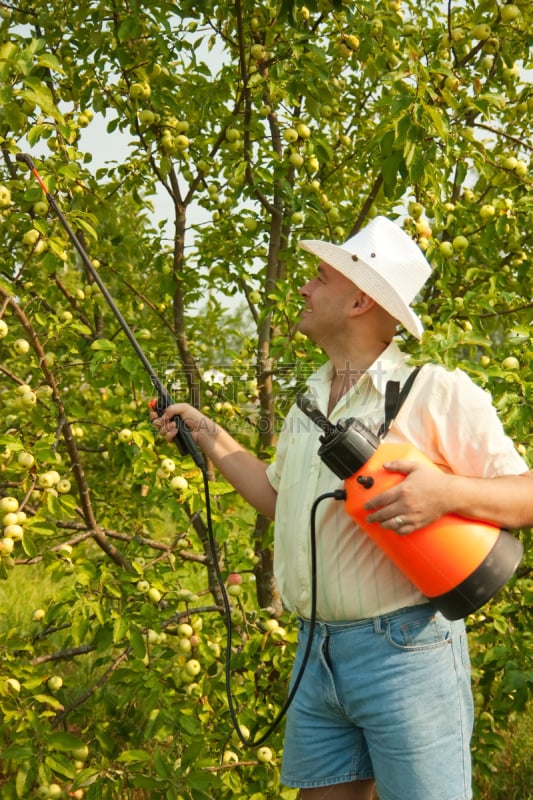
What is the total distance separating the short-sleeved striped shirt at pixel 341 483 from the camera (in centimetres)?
160

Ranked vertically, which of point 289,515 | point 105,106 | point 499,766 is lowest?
point 499,766

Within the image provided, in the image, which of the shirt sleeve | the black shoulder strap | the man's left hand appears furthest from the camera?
the black shoulder strap

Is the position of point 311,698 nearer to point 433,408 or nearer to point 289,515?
point 289,515

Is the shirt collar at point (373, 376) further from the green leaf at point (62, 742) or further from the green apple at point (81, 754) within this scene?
the green apple at point (81, 754)

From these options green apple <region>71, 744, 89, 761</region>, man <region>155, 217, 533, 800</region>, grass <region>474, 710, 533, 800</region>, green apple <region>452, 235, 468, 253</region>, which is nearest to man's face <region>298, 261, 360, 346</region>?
man <region>155, 217, 533, 800</region>

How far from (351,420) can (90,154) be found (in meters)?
2.44

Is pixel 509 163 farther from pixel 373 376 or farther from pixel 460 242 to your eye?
pixel 373 376

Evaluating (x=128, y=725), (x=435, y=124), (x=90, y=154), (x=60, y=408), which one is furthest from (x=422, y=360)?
(x=90, y=154)

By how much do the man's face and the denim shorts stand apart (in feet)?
2.22

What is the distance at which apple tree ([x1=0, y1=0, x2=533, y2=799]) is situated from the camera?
246 centimetres

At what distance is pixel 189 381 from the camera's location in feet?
11.3

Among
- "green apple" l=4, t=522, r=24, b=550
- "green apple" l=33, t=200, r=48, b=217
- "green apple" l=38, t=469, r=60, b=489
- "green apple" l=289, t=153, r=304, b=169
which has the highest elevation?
"green apple" l=289, t=153, r=304, b=169

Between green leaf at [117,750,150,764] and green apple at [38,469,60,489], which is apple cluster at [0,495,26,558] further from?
green leaf at [117,750,150,764]

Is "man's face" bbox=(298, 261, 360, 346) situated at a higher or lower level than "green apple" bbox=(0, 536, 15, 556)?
higher
